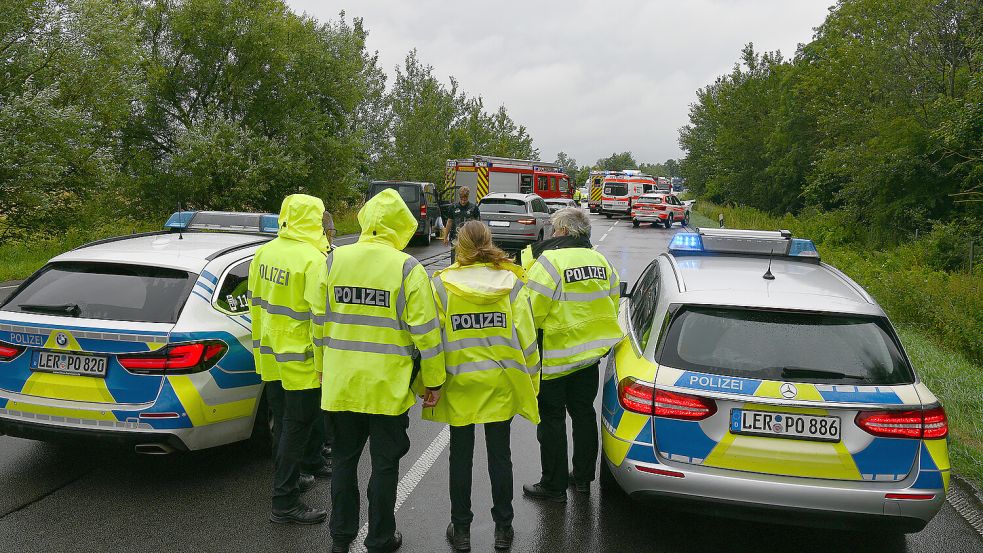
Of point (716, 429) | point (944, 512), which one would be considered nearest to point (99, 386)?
point (716, 429)

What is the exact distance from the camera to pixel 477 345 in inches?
162

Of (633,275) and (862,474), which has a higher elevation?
(862,474)

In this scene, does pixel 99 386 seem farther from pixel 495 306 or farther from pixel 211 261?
pixel 495 306

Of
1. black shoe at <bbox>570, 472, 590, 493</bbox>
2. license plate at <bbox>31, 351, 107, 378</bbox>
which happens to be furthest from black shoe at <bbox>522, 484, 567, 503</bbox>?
license plate at <bbox>31, 351, 107, 378</bbox>

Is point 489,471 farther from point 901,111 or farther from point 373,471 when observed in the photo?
point 901,111

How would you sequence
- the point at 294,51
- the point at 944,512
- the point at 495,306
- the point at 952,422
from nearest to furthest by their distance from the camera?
the point at 495,306 → the point at 944,512 → the point at 952,422 → the point at 294,51

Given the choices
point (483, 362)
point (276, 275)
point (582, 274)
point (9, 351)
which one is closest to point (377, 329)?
point (483, 362)

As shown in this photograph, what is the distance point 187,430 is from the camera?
4672mm

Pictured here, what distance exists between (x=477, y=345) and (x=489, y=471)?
723 millimetres

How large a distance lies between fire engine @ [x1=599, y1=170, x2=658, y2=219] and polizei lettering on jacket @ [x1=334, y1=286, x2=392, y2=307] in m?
43.8

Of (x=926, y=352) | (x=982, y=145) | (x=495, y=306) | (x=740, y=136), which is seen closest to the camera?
(x=495, y=306)

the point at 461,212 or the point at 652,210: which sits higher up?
the point at 461,212

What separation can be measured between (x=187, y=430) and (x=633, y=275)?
549 inches

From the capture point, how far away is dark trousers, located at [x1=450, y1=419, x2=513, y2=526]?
4.20 meters
